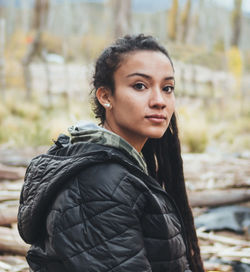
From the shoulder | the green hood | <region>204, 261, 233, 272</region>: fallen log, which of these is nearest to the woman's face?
the green hood

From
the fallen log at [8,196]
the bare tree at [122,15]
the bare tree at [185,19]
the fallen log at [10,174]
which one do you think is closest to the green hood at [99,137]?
the fallen log at [8,196]

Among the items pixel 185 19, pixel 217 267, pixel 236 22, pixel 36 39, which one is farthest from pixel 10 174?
pixel 185 19

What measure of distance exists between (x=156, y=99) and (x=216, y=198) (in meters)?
2.68

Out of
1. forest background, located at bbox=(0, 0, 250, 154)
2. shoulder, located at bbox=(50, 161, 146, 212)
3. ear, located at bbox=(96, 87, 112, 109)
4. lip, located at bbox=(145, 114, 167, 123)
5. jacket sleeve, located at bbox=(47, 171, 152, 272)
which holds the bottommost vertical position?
forest background, located at bbox=(0, 0, 250, 154)

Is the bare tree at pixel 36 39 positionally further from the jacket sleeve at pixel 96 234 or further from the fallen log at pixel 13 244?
the jacket sleeve at pixel 96 234

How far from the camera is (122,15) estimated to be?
42.5 feet

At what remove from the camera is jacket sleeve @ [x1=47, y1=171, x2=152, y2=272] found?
51.9 inches

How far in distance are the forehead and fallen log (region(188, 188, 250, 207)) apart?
2555mm

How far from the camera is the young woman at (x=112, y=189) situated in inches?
52.7

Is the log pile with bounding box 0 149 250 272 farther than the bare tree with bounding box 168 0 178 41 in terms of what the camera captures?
No

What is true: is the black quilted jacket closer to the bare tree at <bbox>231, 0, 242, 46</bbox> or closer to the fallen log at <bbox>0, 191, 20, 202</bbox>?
the fallen log at <bbox>0, 191, 20, 202</bbox>

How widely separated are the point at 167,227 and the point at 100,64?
28.2 inches

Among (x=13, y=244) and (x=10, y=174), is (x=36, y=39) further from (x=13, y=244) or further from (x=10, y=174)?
(x=13, y=244)

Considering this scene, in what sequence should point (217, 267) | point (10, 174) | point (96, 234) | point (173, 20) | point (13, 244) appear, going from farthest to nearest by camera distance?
point (173, 20), point (10, 174), point (13, 244), point (217, 267), point (96, 234)
